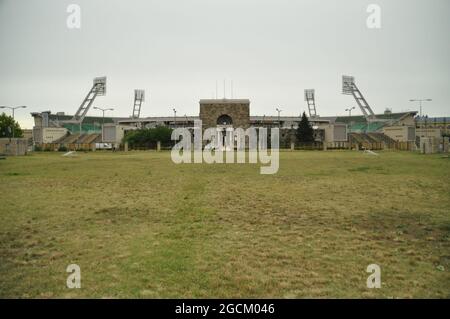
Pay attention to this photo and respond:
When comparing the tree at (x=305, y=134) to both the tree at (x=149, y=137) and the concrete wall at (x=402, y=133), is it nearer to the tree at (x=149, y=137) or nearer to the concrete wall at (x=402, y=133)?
the concrete wall at (x=402, y=133)

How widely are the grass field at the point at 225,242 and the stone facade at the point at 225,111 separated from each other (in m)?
57.5

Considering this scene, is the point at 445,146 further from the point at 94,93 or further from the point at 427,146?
the point at 94,93

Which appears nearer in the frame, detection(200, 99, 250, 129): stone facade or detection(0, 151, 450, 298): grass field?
detection(0, 151, 450, 298): grass field

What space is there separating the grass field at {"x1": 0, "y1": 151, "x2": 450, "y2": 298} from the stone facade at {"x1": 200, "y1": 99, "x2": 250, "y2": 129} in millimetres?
57504

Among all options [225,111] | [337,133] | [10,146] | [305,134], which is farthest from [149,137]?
[337,133]

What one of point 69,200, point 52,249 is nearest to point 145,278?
point 52,249

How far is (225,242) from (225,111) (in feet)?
212

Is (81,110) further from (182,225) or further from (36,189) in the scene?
(182,225)

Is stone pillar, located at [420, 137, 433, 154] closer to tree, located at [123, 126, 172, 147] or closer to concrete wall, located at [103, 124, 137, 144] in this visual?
tree, located at [123, 126, 172, 147]

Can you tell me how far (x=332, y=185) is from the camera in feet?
50.6

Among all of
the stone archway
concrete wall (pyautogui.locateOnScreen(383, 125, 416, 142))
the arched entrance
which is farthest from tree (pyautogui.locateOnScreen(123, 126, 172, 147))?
concrete wall (pyautogui.locateOnScreen(383, 125, 416, 142))

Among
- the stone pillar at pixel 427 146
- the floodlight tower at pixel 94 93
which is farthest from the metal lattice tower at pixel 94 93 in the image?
the stone pillar at pixel 427 146

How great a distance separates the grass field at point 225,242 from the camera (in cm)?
496

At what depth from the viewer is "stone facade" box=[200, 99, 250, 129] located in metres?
70.4
